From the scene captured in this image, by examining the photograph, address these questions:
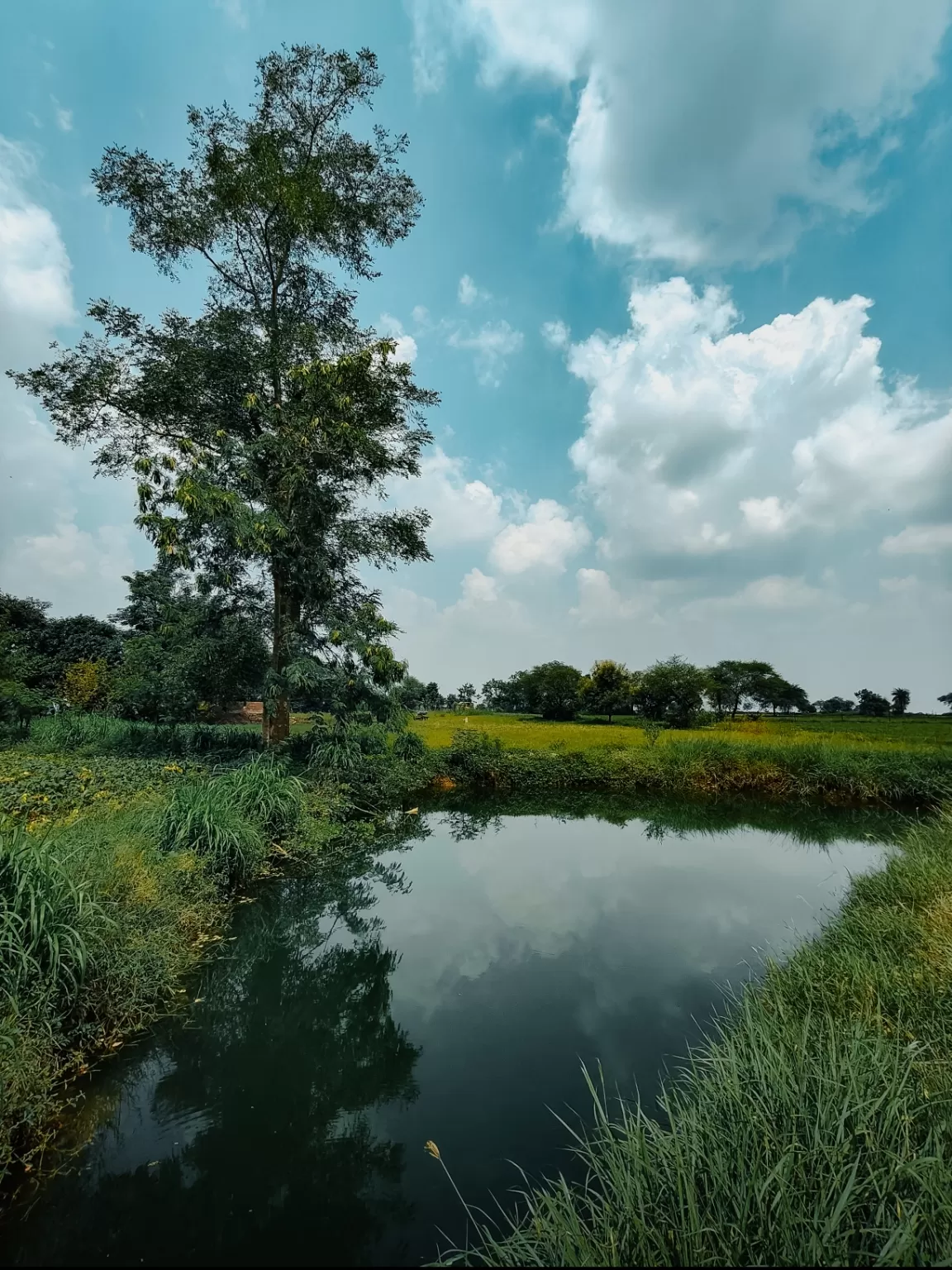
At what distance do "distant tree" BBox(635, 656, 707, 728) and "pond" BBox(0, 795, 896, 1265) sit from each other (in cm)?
2533

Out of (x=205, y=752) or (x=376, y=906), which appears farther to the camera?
(x=205, y=752)

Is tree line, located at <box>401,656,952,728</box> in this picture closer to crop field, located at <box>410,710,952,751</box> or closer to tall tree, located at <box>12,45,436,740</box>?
crop field, located at <box>410,710,952,751</box>

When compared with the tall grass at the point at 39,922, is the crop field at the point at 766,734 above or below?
above

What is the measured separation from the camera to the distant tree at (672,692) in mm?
32656

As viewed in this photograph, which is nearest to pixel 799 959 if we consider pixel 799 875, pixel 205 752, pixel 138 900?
pixel 799 875

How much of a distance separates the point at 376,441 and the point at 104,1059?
457 inches

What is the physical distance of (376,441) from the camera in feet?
41.9

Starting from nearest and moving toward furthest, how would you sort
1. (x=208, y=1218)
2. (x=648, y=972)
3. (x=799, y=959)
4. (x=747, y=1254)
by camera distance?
(x=747, y=1254)
(x=208, y=1218)
(x=799, y=959)
(x=648, y=972)

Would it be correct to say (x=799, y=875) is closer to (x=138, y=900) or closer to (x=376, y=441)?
(x=138, y=900)

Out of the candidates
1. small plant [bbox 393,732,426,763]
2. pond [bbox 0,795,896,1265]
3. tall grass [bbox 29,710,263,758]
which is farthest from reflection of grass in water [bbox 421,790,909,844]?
tall grass [bbox 29,710,263,758]

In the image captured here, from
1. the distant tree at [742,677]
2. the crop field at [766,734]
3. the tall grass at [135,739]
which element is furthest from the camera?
the distant tree at [742,677]

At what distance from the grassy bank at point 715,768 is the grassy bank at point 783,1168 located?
12361 millimetres

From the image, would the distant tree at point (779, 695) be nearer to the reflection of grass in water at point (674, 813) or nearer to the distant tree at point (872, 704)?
the distant tree at point (872, 704)

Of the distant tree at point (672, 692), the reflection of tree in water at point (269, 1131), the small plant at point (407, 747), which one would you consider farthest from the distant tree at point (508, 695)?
the reflection of tree in water at point (269, 1131)
